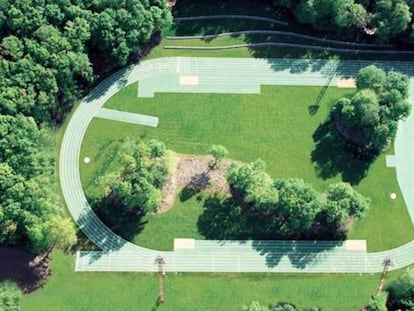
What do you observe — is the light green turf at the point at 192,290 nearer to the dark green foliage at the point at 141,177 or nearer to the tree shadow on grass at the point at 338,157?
the dark green foliage at the point at 141,177

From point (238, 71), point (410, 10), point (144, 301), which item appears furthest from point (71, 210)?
point (410, 10)

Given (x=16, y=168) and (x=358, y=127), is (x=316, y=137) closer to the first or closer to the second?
(x=358, y=127)

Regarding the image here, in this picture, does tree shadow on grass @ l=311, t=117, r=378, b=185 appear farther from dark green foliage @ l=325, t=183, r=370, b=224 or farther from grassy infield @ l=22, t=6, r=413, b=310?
dark green foliage @ l=325, t=183, r=370, b=224

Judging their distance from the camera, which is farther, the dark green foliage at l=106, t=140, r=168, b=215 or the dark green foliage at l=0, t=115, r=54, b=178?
the dark green foliage at l=106, t=140, r=168, b=215

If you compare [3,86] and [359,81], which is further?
[359,81]

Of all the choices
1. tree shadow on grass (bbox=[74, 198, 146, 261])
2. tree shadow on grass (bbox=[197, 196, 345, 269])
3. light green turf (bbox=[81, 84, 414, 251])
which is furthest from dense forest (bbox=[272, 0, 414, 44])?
tree shadow on grass (bbox=[74, 198, 146, 261])

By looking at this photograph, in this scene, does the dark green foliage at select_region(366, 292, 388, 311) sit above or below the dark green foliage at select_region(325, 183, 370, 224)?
below
